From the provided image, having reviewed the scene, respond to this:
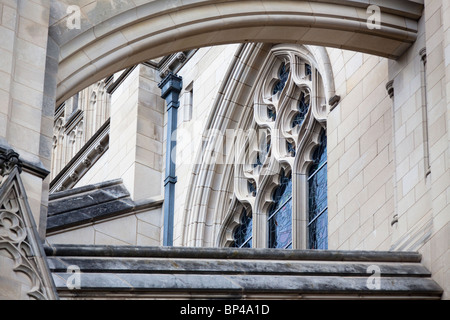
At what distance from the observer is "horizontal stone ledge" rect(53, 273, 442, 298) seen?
37.6 feet

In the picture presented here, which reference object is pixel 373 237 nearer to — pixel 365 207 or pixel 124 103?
pixel 365 207

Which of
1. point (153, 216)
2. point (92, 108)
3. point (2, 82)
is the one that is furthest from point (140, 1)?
point (92, 108)

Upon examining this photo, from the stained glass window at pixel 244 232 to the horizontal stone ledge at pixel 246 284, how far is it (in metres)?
5.87

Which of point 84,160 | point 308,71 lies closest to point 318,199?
point 308,71

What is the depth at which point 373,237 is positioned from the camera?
14.2m

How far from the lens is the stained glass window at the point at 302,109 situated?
56.1ft

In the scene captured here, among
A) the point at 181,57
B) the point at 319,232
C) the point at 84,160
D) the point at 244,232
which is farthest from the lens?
the point at 84,160

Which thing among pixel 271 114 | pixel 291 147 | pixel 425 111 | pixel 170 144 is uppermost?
pixel 170 144

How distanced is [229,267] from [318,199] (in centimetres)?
447

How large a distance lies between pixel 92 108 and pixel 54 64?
499 inches

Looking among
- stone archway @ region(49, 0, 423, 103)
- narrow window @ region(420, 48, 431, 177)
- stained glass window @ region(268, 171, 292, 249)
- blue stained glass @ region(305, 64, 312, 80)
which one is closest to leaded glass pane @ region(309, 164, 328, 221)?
stained glass window @ region(268, 171, 292, 249)

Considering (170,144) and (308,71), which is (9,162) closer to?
(308,71)

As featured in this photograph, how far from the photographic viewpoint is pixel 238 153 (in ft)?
60.8

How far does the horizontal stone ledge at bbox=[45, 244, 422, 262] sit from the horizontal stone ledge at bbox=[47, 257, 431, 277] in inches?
1.8
